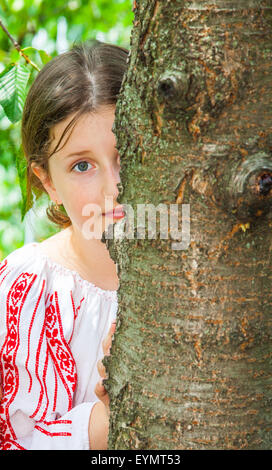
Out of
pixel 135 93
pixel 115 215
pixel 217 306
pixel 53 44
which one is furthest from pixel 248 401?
pixel 53 44

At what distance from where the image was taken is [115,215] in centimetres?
127

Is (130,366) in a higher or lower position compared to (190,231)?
lower

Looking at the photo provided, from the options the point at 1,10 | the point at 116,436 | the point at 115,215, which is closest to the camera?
the point at 116,436

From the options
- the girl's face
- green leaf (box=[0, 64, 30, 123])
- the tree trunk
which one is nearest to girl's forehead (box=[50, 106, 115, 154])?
the girl's face

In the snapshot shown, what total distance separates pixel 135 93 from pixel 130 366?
34cm

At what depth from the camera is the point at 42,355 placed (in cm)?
129

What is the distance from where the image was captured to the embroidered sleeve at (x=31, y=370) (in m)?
1.28

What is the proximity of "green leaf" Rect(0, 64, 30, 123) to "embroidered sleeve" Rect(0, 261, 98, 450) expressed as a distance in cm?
43

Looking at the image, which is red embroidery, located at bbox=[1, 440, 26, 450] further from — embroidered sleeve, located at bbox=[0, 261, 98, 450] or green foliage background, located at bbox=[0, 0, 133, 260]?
green foliage background, located at bbox=[0, 0, 133, 260]

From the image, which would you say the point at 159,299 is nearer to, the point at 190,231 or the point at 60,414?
the point at 190,231

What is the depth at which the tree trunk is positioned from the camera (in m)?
0.61

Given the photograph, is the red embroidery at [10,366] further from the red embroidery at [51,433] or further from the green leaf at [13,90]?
the green leaf at [13,90]

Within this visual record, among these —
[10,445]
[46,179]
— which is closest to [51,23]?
[46,179]

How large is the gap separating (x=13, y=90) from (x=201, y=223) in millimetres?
648
